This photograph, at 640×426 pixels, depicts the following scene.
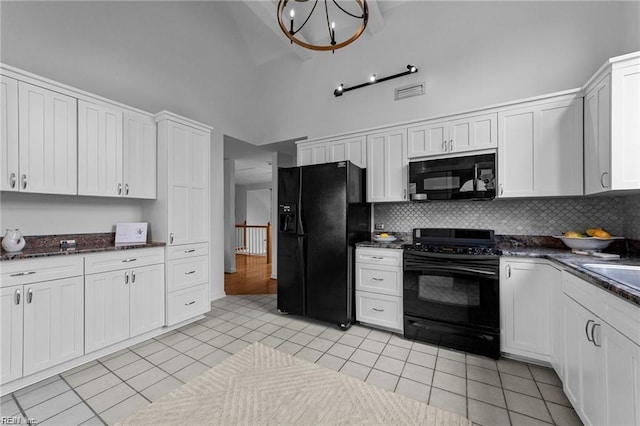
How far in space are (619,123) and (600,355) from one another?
62.0 inches

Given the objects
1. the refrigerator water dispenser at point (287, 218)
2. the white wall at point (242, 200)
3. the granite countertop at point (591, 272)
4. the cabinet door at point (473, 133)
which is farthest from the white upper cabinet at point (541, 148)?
the white wall at point (242, 200)

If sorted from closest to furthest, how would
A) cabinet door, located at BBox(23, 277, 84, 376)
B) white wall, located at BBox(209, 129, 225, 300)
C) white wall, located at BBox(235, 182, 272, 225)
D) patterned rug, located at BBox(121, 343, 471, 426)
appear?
patterned rug, located at BBox(121, 343, 471, 426) → cabinet door, located at BBox(23, 277, 84, 376) → white wall, located at BBox(209, 129, 225, 300) → white wall, located at BBox(235, 182, 272, 225)

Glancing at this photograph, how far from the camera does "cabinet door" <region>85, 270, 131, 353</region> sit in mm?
2312

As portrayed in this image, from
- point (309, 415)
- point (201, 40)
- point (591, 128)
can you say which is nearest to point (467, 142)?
point (591, 128)

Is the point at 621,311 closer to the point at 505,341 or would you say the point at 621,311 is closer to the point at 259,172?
the point at 505,341

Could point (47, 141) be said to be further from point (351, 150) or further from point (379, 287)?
point (379, 287)

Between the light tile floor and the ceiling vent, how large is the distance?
303cm

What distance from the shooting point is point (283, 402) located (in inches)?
71.3

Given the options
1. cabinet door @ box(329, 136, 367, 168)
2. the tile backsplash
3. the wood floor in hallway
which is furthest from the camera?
the wood floor in hallway

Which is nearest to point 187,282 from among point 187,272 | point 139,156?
point 187,272

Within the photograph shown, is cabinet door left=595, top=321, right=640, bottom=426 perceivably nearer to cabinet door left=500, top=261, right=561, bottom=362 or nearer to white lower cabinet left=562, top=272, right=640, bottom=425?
white lower cabinet left=562, top=272, right=640, bottom=425

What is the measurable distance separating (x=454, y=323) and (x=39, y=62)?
15.5ft

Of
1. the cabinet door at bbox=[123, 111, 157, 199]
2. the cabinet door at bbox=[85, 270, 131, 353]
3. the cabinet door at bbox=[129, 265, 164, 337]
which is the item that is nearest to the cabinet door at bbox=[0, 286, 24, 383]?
the cabinet door at bbox=[85, 270, 131, 353]

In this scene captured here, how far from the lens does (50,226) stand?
2.53m
